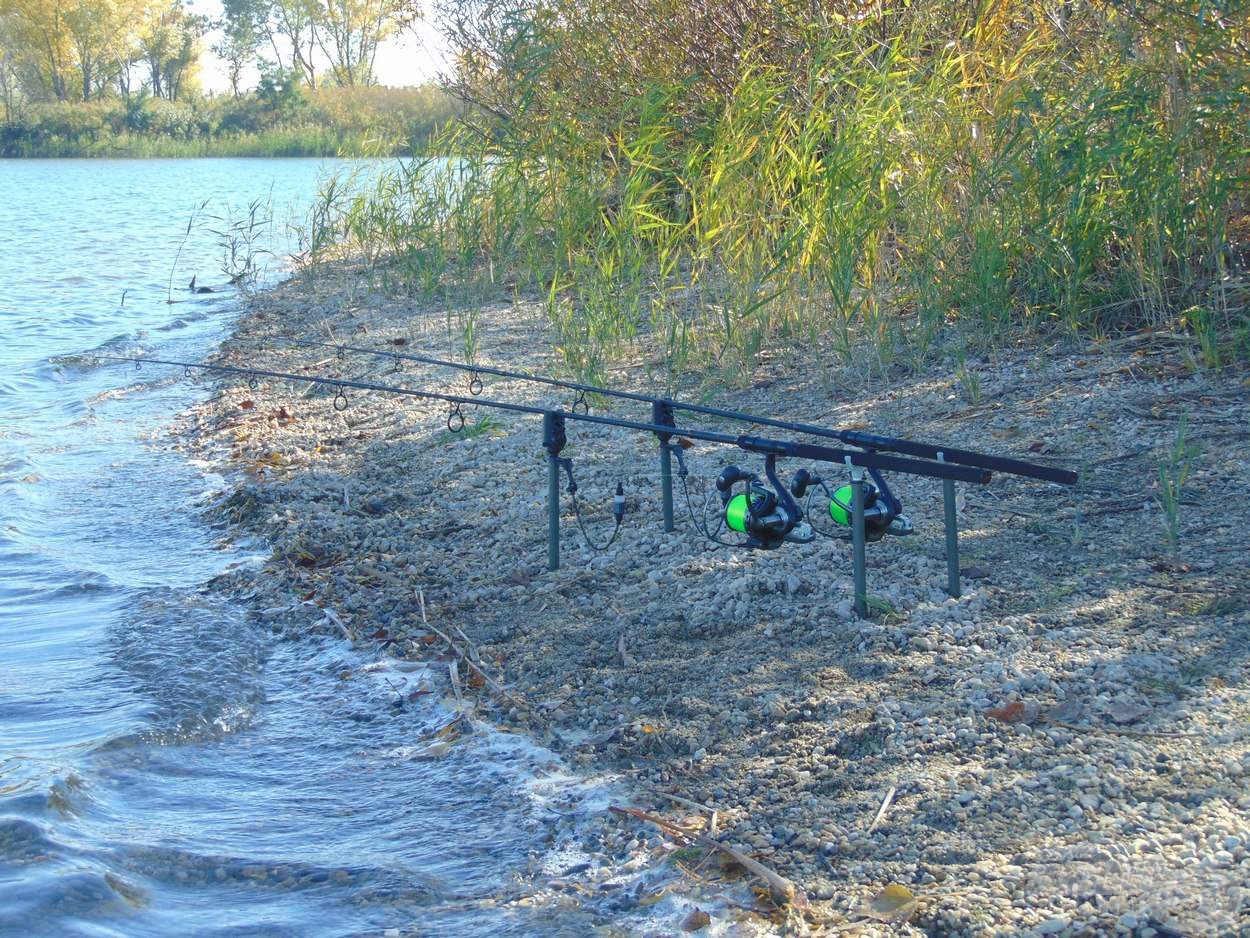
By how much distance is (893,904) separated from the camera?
237 centimetres

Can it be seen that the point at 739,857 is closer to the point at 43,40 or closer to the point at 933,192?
the point at 933,192

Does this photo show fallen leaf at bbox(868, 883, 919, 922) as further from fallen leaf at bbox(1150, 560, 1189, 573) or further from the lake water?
fallen leaf at bbox(1150, 560, 1189, 573)

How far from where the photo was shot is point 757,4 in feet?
24.8

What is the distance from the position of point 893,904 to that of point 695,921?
1.27 feet

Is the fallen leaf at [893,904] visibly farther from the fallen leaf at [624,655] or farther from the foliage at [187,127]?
the foliage at [187,127]

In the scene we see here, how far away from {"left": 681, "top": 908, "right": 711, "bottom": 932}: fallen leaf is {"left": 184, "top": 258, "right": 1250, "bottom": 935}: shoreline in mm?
94

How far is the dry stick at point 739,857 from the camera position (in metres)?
2.46

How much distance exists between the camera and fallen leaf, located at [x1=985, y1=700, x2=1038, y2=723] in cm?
286

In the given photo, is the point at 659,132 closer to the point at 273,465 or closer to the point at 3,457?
the point at 273,465

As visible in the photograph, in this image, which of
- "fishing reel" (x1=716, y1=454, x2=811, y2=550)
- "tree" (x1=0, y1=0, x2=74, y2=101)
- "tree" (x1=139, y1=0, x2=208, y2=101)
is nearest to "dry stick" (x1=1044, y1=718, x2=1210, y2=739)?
"fishing reel" (x1=716, y1=454, x2=811, y2=550)

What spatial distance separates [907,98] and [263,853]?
15.4 ft

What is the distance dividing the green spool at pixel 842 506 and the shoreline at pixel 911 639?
0.27 metres

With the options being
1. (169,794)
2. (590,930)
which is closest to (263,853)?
(169,794)

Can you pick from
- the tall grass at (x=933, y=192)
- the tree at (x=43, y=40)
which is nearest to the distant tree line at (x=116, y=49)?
the tree at (x=43, y=40)
